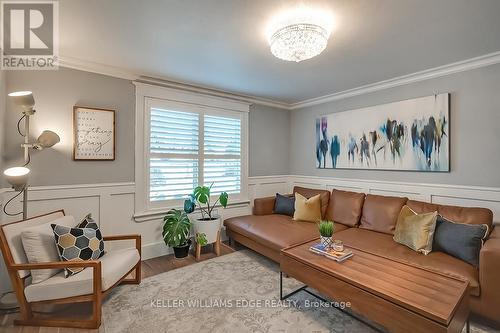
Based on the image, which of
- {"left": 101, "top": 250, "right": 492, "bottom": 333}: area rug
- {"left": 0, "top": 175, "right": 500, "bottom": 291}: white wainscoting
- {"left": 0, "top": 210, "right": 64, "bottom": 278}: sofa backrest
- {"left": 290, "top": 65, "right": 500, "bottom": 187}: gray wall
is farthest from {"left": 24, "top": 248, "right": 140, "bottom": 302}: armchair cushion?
{"left": 290, "top": 65, "right": 500, "bottom": 187}: gray wall

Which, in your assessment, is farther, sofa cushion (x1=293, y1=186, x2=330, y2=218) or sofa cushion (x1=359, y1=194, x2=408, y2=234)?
sofa cushion (x1=293, y1=186, x2=330, y2=218)

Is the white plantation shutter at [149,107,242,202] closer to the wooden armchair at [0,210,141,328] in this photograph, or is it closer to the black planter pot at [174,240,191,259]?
the black planter pot at [174,240,191,259]

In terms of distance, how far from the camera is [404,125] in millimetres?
3203

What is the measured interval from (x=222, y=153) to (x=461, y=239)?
3.10 meters

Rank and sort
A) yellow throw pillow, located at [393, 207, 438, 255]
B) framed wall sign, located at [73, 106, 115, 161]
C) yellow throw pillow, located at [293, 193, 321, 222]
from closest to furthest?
yellow throw pillow, located at [393, 207, 438, 255], framed wall sign, located at [73, 106, 115, 161], yellow throw pillow, located at [293, 193, 321, 222]

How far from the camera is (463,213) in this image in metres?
2.48

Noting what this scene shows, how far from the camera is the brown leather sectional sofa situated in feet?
6.11

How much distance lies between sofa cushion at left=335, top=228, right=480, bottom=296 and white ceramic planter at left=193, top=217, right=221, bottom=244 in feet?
5.27

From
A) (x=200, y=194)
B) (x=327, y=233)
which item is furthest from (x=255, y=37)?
(x=200, y=194)

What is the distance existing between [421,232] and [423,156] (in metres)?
1.14

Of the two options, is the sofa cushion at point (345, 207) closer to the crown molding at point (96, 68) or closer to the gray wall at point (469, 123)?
the gray wall at point (469, 123)

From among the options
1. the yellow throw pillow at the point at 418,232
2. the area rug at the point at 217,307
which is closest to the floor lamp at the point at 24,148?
the area rug at the point at 217,307

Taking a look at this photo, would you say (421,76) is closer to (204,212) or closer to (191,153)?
(191,153)

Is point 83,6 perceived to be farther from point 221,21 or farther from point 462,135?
point 462,135
